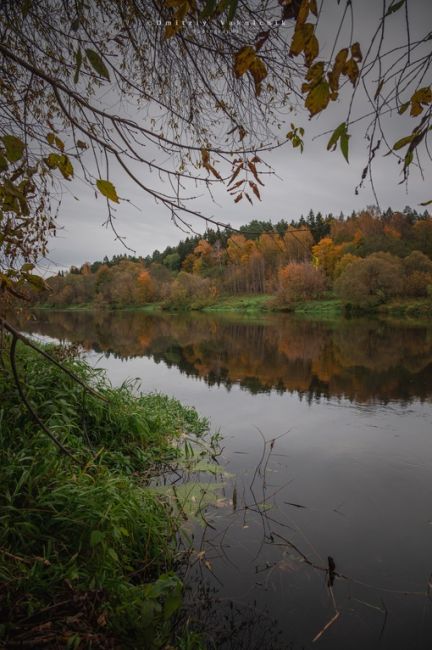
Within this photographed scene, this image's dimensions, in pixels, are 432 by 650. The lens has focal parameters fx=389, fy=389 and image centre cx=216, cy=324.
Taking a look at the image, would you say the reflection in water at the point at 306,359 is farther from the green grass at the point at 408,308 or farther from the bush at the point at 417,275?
the bush at the point at 417,275

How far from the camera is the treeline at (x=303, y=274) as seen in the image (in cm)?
4750

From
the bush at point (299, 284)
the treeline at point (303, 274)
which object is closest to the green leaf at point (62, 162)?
the treeline at point (303, 274)

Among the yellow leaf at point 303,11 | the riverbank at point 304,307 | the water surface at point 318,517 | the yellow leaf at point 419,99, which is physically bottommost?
the water surface at point 318,517

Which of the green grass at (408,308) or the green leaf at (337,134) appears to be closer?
the green leaf at (337,134)

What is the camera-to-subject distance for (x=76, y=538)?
3436 millimetres

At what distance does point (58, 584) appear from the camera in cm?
298

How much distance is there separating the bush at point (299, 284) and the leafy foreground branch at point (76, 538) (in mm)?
53478

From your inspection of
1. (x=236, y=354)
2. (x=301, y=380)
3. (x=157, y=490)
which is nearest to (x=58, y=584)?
(x=157, y=490)

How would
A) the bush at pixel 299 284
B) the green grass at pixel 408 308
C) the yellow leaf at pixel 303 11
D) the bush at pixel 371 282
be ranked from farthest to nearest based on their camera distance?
1. the bush at pixel 299 284
2. the bush at pixel 371 282
3. the green grass at pixel 408 308
4. the yellow leaf at pixel 303 11

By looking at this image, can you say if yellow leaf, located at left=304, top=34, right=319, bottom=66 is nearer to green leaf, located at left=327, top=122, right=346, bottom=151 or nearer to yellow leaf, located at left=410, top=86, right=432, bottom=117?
green leaf, located at left=327, top=122, right=346, bottom=151

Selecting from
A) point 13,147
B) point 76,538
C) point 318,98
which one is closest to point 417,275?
point 76,538

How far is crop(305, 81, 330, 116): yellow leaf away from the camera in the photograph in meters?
1.50

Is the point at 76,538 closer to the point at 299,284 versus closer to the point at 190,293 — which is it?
the point at 299,284

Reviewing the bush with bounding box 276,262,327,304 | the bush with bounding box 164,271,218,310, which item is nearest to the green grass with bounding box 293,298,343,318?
the bush with bounding box 276,262,327,304
